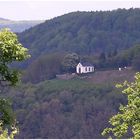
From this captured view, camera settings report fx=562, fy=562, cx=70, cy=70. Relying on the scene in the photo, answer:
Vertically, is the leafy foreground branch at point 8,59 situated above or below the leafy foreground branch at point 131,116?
above

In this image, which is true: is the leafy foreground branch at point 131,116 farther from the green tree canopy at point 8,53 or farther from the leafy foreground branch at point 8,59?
the green tree canopy at point 8,53

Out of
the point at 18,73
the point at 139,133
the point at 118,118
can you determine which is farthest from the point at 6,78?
the point at 118,118

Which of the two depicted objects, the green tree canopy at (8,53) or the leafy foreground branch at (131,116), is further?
the leafy foreground branch at (131,116)

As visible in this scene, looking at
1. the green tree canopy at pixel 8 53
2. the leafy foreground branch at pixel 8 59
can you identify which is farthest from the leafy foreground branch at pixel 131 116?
the green tree canopy at pixel 8 53

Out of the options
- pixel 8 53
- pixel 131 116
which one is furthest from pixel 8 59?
pixel 131 116

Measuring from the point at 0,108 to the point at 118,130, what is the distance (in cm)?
749

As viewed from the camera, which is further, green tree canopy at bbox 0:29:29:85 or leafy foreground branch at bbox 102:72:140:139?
leafy foreground branch at bbox 102:72:140:139

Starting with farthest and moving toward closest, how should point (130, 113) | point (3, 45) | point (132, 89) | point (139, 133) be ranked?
point (132, 89) < point (130, 113) < point (139, 133) < point (3, 45)

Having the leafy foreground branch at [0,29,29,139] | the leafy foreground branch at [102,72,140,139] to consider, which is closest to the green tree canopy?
the leafy foreground branch at [0,29,29,139]

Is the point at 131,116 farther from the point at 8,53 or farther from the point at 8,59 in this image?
the point at 8,53

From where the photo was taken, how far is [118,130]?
2344 cm

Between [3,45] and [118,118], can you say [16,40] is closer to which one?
[3,45]

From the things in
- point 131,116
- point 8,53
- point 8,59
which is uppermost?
point 8,53

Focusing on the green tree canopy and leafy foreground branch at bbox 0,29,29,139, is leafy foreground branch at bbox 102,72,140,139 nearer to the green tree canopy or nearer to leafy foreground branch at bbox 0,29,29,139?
leafy foreground branch at bbox 0,29,29,139
